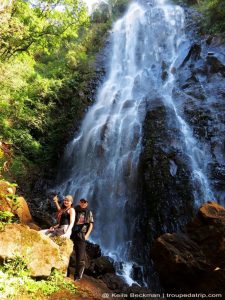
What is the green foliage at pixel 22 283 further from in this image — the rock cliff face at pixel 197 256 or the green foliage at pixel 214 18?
the green foliage at pixel 214 18

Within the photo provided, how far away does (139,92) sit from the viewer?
2073 cm

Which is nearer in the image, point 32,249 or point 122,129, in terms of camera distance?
point 32,249

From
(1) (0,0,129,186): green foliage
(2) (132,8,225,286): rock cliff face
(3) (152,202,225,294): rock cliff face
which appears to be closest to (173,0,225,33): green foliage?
(2) (132,8,225,286): rock cliff face

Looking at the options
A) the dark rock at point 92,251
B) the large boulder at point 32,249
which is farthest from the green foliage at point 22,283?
the dark rock at point 92,251

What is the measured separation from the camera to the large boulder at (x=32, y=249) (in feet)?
19.9

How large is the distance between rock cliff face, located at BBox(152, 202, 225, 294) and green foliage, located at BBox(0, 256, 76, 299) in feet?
12.1

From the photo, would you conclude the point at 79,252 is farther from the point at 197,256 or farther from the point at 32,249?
the point at 197,256

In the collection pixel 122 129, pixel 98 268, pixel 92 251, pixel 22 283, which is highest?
pixel 22 283

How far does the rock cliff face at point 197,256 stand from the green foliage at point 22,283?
368 centimetres

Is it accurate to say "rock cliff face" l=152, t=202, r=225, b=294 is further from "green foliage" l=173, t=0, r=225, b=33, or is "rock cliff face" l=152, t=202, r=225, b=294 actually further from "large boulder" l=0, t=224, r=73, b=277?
"green foliage" l=173, t=0, r=225, b=33

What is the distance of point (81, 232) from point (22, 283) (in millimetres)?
1962

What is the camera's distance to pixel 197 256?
931 centimetres

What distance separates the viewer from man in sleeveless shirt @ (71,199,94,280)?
24.2ft

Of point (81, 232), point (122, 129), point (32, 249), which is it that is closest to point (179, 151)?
point (122, 129)
